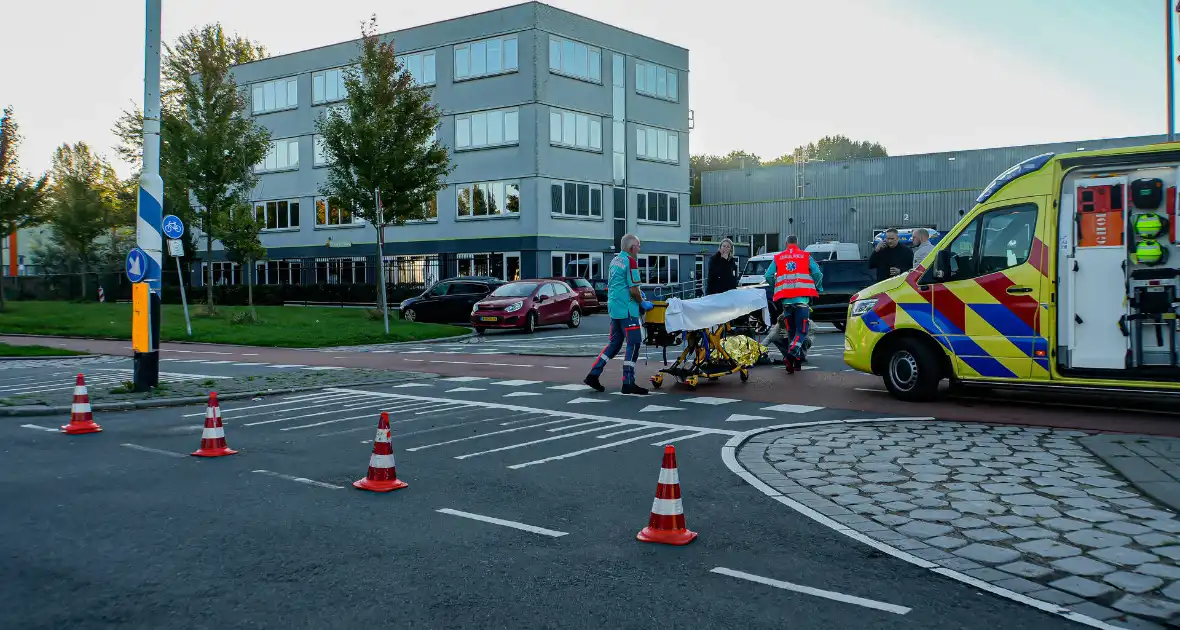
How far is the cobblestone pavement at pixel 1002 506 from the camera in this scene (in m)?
4.53

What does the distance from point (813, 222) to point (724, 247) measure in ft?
158

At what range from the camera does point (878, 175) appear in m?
62.8

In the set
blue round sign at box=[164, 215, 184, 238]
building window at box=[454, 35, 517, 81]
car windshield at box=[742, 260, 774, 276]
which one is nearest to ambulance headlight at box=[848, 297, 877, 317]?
blue round sign at box=[164, 215, 184, 238]

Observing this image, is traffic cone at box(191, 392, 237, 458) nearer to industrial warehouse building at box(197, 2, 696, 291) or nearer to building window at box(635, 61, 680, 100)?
industrial warehouse building at box(197, 2, 696, 291)

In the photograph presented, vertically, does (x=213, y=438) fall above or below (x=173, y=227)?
below

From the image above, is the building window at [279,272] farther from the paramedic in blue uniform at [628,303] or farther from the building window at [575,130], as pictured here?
the paramedic in blue uniform at [628,303]

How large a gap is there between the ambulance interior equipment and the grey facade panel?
51118mm

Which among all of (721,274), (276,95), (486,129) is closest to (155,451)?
(721,274)

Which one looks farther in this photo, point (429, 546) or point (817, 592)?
point (429, 546)

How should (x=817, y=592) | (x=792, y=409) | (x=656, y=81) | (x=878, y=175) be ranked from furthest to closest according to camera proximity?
1. (x=878, y=175)
2. (x=656, y=81)
3. (x=792, y=409)
4. (x=817, y=592)

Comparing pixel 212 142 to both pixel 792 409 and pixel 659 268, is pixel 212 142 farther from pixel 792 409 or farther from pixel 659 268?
pixel 792 409

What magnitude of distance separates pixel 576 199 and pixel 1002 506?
38.8 m

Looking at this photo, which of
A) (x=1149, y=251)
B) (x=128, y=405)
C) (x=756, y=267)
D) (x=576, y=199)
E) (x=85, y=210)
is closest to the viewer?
(x=1149, y=251)

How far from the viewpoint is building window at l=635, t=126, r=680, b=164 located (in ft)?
156
